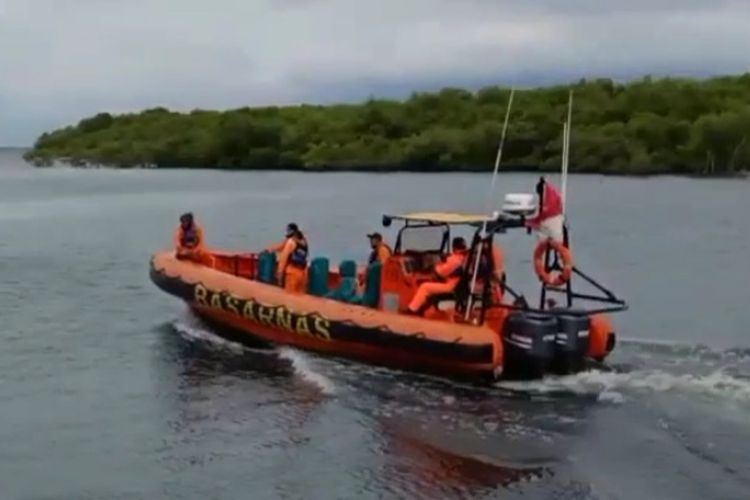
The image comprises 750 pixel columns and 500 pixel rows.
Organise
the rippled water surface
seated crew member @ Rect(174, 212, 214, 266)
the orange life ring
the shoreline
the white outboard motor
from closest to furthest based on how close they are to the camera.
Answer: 1. the rippled water surface
2. the orange life ring
3. the white outboard motor
4. seated crew member @ Rect(174, 212, 214, 266)
5. the shoreline

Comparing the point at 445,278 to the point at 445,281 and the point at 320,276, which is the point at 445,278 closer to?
the point at 445,281

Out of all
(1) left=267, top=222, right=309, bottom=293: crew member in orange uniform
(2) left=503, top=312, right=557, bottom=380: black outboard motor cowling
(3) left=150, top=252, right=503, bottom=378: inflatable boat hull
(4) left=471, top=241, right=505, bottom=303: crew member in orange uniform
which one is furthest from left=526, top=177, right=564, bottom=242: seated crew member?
(1) left=267, top=222, right=309, bottom=293: crew member in orange uniform

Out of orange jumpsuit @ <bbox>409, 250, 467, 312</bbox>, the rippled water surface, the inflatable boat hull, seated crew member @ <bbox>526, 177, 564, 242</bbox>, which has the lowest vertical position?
the rippled water surface

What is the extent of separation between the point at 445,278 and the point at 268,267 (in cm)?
418

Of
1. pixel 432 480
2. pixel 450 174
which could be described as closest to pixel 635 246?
pixel 432 480

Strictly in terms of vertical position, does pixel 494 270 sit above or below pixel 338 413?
above

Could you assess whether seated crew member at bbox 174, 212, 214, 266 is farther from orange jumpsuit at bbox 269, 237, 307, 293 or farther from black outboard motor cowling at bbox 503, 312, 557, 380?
black outboard motor cowling at bbox 503, 312, 557, 380

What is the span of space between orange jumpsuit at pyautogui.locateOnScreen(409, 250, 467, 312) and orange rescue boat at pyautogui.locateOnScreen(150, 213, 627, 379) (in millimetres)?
101

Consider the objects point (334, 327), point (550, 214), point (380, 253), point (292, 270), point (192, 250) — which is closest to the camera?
point (550, 214)

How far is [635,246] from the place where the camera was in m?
37.1

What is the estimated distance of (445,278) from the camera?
16.8m

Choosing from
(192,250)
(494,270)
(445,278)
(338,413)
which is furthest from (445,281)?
(192,250)

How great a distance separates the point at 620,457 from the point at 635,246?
23877 mm

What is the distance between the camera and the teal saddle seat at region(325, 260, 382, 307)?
17.8m
